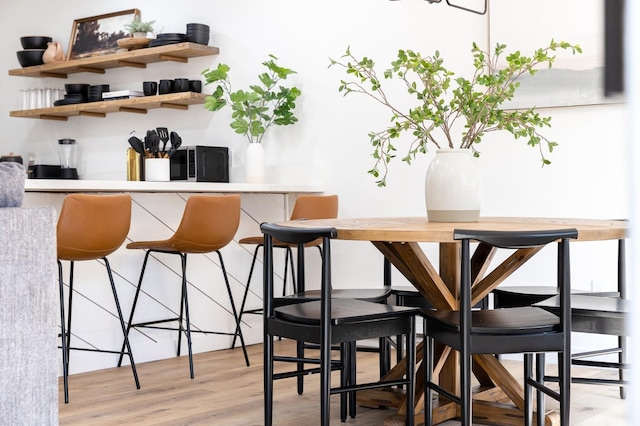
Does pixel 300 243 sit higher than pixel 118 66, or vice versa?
pixel 118 66

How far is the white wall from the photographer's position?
15.0 ft

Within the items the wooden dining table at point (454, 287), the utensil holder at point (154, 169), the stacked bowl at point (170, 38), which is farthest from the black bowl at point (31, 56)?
the wooden dining table at point (454, 287)

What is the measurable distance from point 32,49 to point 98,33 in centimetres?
68

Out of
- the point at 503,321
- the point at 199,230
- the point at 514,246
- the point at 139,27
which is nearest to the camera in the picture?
the point at 514,246

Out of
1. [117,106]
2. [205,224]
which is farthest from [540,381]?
[117,106]

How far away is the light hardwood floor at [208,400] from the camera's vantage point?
3.41 meters

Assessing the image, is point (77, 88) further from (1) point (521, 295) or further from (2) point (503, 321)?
(2) point (503, 321)

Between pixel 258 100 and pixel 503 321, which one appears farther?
pixel 258 100

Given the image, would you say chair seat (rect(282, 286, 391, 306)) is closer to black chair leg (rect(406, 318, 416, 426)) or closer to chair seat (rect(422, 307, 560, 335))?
black chair leg (rect(406, 318, 416, 426))

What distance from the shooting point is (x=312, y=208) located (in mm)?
4871

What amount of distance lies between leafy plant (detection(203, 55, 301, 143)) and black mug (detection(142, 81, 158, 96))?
62 centimetres

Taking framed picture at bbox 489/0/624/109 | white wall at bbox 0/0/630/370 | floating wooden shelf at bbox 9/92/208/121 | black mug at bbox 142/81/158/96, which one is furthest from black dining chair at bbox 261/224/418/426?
black mug at bbox 142/81/158/96

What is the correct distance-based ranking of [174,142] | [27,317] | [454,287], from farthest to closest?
[174,142], [454,287], [27,317]

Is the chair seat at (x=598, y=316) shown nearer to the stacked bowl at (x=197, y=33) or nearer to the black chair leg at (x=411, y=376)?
the black chair leg at (x=411, y=376)
